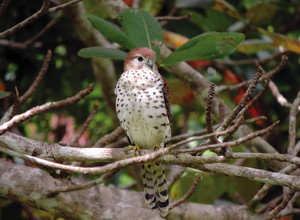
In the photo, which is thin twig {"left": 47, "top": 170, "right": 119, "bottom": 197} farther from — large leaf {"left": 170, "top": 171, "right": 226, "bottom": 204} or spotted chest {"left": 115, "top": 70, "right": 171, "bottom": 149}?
large leaf {"left": 170, "top": 171, "right": 226, "bottom": 204}

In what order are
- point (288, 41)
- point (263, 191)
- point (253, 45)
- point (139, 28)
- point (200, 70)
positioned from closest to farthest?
point (263, 191), point (139, 28), point (288, 41), point (253, 45), point (200, 70)

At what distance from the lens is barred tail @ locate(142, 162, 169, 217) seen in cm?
289

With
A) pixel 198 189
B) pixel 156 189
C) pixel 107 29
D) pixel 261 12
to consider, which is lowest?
pixel 198 189

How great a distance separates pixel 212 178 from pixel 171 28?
62.9 inches

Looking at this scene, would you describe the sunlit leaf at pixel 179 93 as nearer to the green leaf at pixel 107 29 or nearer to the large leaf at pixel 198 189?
the large leaf at pixel 198 189

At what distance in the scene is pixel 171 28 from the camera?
4289 mm

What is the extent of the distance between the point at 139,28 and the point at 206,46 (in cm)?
52

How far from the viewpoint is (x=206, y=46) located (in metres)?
2.69

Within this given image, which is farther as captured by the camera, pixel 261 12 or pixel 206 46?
pixel 261 12

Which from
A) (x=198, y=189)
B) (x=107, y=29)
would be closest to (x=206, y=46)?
(x=107, y=29)

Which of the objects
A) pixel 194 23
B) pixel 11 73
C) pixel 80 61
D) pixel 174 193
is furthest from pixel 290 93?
pixel 11 73

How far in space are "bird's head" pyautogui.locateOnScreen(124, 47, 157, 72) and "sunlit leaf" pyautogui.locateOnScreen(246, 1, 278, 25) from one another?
1.17 m

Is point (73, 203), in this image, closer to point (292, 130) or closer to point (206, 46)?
point (206, 46)

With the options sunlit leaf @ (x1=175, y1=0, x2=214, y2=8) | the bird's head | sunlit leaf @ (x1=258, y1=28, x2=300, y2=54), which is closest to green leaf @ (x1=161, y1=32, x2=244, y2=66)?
the bird's head
